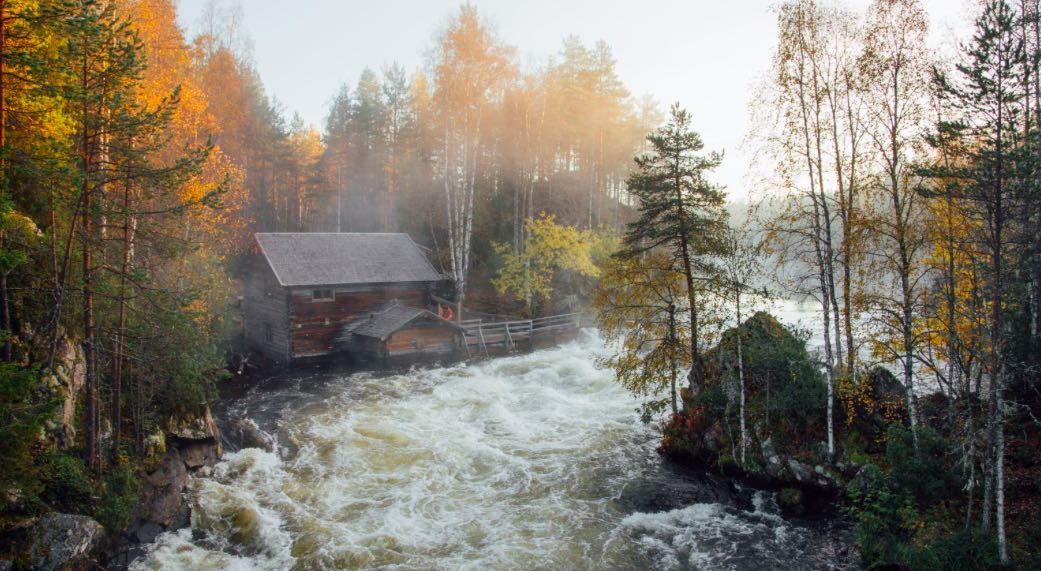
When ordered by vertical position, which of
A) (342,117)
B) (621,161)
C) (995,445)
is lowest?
(995,445)

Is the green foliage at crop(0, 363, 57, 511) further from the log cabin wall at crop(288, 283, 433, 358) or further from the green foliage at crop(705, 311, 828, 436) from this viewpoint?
the log cabin wall at crop(288, 283, 433, 358)

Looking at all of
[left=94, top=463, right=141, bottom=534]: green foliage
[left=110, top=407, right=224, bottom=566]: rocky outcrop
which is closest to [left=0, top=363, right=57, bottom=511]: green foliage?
[left=94, top=463, right=141, bottom=534]: green foliage

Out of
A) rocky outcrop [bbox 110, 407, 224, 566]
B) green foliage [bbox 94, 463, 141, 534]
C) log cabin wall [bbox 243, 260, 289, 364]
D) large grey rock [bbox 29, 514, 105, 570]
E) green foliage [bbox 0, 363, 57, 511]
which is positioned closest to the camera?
green foliage [bbox 0, 363, 57, 511]

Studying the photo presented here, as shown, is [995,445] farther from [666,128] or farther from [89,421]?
[89,421]

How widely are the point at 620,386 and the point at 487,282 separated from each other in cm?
1793

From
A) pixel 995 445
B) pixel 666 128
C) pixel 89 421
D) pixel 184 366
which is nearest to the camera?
pixel 995 445

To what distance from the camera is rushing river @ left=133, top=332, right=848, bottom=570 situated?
11703 mm

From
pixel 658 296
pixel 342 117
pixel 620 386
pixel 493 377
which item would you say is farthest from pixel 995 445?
pixel 342 117

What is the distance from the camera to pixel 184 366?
571 inches

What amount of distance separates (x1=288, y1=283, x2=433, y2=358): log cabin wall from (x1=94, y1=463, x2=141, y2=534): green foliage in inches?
665

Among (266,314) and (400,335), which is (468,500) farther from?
(266,314)

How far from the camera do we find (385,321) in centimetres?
2950

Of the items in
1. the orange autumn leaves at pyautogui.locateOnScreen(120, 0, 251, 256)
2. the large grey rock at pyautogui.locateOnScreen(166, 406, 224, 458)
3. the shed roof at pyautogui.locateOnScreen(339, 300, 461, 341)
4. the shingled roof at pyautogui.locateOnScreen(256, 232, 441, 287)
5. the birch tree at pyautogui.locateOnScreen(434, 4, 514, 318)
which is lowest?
the large grey rock at pyautogui.locateOnScreen(166, 406, 224, 458)

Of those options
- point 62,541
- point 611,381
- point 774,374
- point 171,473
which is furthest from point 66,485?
point 611,381
